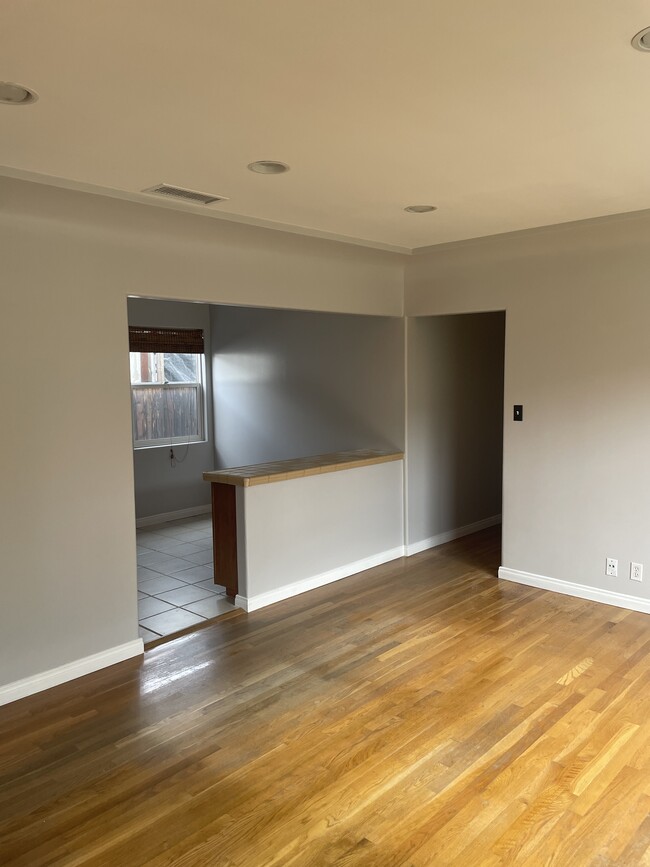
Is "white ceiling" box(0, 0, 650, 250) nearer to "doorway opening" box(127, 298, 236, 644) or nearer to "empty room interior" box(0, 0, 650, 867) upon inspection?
"empty room interior" box(0, 0, 650, 867)

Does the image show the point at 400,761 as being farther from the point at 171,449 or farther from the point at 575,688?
the point at 171,449

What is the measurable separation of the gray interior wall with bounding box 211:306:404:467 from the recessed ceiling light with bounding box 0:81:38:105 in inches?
147

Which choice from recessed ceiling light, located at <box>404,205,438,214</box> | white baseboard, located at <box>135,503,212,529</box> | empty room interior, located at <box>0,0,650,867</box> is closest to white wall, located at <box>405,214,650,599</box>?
empty room interior, located at <box>0,0,650,867</box>

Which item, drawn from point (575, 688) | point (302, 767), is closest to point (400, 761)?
point (302, 767)

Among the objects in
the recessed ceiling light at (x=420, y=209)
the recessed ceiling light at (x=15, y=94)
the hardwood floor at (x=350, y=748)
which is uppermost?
the recessed ceiling light at (x=420, y=209)

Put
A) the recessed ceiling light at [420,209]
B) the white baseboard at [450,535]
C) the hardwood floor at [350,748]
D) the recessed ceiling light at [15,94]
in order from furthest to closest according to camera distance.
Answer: the white baseboard at [450,535] → the recessed ceiling light at [420,209] → the hardwood floor at [350,748] → the recessed ceiling light at [15,94]

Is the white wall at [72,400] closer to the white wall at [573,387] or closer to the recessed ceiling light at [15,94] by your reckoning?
the recessed ceiling light at [15,94]

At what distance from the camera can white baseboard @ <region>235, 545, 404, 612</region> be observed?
178 inches

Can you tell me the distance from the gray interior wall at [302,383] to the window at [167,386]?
0.24 metres

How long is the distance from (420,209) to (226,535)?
2.44 meters

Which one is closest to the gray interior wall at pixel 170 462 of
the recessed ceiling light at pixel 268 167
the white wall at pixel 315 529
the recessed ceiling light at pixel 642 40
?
the white wall at pixel 315 529

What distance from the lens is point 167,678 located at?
11.6 feet

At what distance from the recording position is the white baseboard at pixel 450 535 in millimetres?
5785

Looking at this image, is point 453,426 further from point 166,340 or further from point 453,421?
point 166,340
